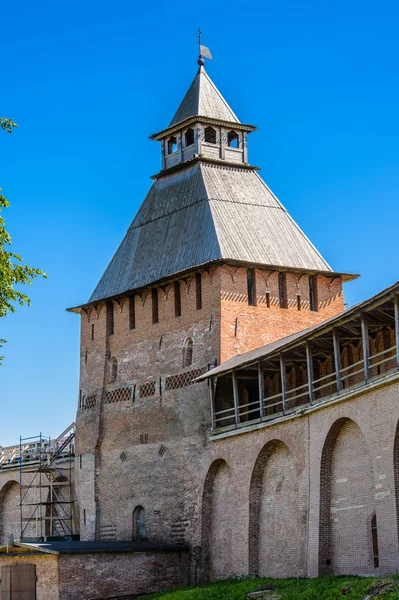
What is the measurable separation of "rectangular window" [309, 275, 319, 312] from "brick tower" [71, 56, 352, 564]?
0.16 ft

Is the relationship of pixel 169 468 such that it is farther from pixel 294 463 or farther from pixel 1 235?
pixel 1 235

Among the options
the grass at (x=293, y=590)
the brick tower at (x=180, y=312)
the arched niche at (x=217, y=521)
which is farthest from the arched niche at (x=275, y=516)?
the brick tower at (x=180, y=312)

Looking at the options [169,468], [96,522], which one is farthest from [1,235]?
[96,522]

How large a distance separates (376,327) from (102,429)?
50.9ft

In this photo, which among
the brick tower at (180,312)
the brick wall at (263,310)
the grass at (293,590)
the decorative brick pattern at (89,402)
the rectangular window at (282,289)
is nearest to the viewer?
the grass at (293,590)

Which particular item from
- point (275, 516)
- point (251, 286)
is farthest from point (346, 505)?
point (251, 286)

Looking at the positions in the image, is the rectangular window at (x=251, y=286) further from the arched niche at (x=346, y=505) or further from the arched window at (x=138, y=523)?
the arched niche at (x=346, y=505)

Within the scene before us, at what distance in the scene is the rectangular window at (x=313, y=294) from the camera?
130 ft

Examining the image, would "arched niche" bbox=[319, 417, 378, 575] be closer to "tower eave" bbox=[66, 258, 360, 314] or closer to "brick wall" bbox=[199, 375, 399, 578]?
"brick wall" bbox=[199, 375, 399, 578]

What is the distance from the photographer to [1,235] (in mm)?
24734

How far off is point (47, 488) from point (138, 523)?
8271mm

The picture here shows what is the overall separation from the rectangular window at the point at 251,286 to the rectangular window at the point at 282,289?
116cm

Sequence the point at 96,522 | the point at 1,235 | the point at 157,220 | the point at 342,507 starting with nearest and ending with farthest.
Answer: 1. the point at 1,235
2. the point at 342,507
3. the point at 96,522
4. the point at 157,220

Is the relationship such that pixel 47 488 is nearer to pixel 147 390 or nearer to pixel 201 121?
pixel 147 390
